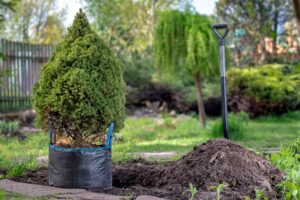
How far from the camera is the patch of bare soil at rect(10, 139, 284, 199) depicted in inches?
166

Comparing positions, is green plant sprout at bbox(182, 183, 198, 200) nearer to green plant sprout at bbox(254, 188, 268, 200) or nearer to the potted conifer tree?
green plant sprout at bbox(254, 188, 268, 200)

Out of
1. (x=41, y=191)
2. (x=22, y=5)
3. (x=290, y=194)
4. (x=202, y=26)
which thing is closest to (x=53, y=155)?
(x=41, y=191)

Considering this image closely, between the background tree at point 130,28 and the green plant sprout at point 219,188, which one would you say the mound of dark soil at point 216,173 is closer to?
the green plant sprout at point 219,188

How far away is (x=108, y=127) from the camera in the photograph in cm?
488

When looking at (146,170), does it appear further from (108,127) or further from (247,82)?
(247,82)

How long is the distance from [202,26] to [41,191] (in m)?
7.92

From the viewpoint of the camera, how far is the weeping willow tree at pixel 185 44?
11352mm

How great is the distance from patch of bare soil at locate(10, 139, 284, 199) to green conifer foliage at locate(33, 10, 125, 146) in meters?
0.55

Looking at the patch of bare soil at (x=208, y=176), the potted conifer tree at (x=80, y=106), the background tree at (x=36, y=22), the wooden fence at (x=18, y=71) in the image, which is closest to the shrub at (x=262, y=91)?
the wooden fence at (x=18, y=71)

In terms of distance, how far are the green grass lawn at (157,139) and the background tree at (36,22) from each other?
12585 mm

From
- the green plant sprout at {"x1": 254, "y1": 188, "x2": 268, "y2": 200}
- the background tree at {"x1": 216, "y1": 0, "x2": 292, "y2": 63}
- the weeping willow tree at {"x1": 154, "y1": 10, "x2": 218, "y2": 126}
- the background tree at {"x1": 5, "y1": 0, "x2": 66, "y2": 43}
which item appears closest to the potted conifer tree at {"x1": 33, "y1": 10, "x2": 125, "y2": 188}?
the green plant sprout at {"x1": 254, "y1": 188, "x2": 268, "y2": 200}

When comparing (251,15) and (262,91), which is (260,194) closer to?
(262,91)

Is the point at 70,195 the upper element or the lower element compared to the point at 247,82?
lower

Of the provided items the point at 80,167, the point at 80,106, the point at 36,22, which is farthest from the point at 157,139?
the point at 36,22
